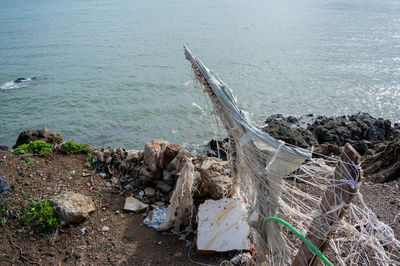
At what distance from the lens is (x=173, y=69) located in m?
18.2

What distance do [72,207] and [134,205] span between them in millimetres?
1132

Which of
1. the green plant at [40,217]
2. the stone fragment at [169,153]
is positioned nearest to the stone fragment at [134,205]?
the stone fragment at [169,153]

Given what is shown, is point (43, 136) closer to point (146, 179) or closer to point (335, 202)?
point (146, 179)

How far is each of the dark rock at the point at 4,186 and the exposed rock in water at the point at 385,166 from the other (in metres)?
7.73

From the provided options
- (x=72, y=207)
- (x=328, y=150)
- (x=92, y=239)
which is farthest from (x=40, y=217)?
(x=328, y=150)

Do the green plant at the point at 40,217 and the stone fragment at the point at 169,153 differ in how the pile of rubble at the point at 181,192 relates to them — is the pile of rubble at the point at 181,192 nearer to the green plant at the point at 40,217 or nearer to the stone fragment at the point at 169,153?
the stone fragment at the point at 169,153

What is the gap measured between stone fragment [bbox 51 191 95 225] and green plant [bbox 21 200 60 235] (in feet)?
0.36

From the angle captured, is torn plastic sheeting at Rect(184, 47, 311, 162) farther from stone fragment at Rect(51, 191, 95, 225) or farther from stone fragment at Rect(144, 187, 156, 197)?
stone fragment at Rect(51, 191, 95, 225)

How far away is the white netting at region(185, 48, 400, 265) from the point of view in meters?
2.66

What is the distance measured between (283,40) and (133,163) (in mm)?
21169

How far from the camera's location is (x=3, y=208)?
5191 mm

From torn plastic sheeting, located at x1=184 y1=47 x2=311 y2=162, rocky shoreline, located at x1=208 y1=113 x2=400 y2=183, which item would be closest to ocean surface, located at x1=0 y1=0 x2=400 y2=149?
torn plastic sheeting, located at x1=184 y1=47 x2=311 y2=162

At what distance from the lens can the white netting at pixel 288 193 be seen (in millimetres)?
2658

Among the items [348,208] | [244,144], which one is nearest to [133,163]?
[244,144]
